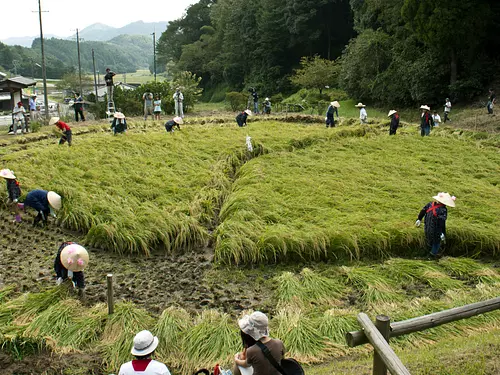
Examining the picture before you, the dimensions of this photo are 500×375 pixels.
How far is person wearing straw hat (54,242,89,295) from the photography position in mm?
6402

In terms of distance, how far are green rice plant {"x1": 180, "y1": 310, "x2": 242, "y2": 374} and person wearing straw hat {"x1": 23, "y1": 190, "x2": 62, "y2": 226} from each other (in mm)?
4971

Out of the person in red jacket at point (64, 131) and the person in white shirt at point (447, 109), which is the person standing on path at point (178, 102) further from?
the person in white shirt at point (447, 109)

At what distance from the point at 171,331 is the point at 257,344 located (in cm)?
216

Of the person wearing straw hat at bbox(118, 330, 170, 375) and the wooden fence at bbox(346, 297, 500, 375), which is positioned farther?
the person wearing straw hat at bbox(118, 330, 170, 375)

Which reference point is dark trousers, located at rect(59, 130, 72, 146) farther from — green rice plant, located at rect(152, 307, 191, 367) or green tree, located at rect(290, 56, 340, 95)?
green tree, located at rect(290, 56, 340, 95)

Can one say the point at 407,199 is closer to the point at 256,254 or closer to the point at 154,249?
the point at 256,254

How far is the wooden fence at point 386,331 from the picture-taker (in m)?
3.38

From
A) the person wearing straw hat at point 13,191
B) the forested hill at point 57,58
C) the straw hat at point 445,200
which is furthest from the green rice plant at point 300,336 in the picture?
the forested hill at point 57,58

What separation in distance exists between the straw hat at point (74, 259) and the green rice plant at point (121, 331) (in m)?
0.91

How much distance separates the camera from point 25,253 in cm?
812

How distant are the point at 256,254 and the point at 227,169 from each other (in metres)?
5.19

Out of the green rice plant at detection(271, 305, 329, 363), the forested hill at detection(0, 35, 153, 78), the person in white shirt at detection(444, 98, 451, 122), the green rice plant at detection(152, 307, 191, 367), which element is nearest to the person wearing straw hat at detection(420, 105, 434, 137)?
the person in white shirt at detection(444, 98, 451, 122)

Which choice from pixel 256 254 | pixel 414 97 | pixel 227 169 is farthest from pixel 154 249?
pixel 414 97

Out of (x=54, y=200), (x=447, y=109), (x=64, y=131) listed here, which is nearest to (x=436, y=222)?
(x=54, y=200)
